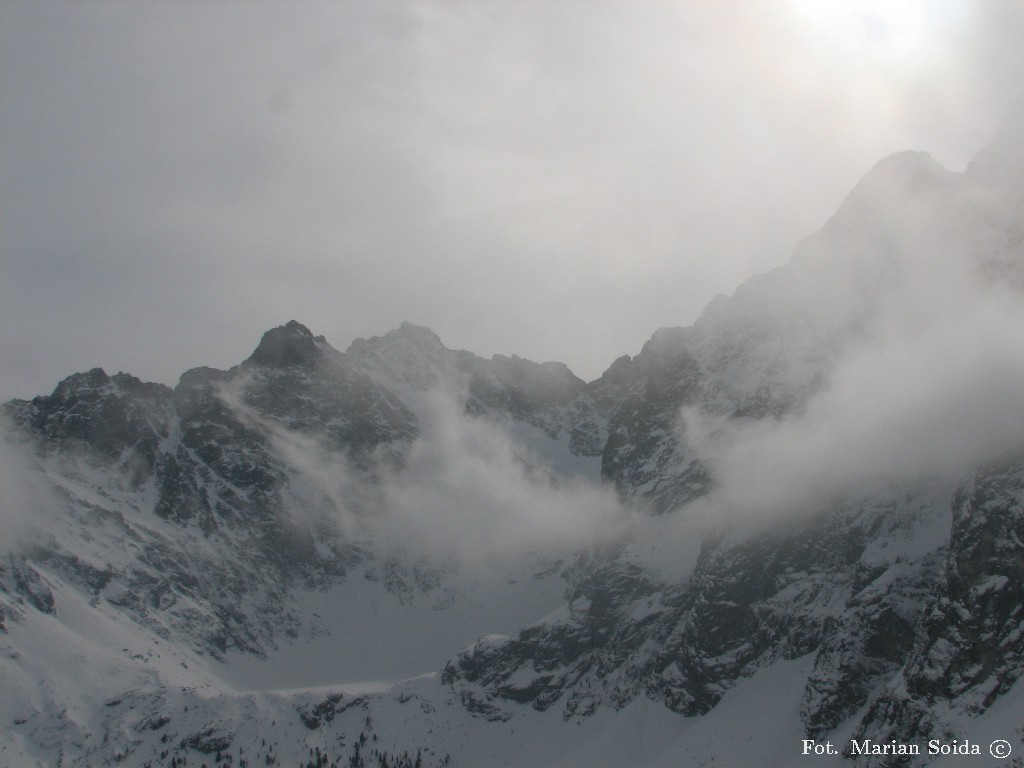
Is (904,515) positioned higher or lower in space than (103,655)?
higher

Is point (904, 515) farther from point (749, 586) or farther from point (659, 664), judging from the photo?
point (659, 664)

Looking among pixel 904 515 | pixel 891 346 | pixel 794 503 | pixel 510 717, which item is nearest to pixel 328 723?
pixel 510 717

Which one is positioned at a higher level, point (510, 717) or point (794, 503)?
point (794, 503)

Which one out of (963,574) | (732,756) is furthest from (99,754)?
(963,574)

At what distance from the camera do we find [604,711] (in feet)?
601

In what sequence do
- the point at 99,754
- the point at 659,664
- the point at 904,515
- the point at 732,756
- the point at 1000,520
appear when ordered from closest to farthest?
the point at 1000,520 < the point at 732,756 < the point at 904,515 < the point at 99,754 < the point at 659,664

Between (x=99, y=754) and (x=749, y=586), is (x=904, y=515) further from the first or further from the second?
(x=99, y=754)

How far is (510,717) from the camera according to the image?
641 feet

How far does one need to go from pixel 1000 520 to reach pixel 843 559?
40.6 meters

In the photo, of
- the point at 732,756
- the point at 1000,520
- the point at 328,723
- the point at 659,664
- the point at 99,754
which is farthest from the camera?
the point at 328,723

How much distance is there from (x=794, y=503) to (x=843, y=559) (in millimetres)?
A: 18214

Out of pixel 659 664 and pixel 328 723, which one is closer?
pixel 659 664

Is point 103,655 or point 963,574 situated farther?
point 103,655

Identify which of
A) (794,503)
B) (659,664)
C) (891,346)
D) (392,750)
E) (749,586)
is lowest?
(392,750)
